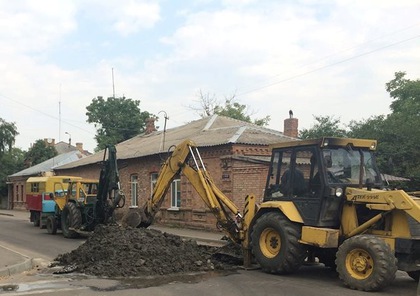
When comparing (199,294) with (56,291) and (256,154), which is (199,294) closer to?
(56,291)

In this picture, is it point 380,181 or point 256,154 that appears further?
point 256,154

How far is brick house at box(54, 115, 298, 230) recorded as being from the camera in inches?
796

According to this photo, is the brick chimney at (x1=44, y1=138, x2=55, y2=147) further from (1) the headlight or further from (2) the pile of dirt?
(1) the headlight

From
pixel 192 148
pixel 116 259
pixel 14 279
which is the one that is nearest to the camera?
pixel 14 279

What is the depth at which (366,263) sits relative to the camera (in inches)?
337

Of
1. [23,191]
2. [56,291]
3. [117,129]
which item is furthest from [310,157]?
[117,129]

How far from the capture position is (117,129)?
5397cm

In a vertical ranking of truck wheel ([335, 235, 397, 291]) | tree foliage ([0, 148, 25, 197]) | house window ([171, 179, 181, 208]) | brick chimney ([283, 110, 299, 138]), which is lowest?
truck wheel ([335, 235, 397, 291])

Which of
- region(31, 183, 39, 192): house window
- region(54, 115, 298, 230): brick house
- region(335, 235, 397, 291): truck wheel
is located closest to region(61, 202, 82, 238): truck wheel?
region(54, 115, 298, 230): brick house

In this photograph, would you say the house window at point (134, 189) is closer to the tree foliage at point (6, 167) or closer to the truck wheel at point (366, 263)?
the truck wheel at point (366, 263)

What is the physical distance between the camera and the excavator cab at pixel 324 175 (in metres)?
A: 9.60

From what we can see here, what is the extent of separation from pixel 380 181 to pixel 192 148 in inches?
197

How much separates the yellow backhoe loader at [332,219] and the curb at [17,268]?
4651 millimetres

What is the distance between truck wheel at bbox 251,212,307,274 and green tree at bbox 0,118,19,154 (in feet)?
161
